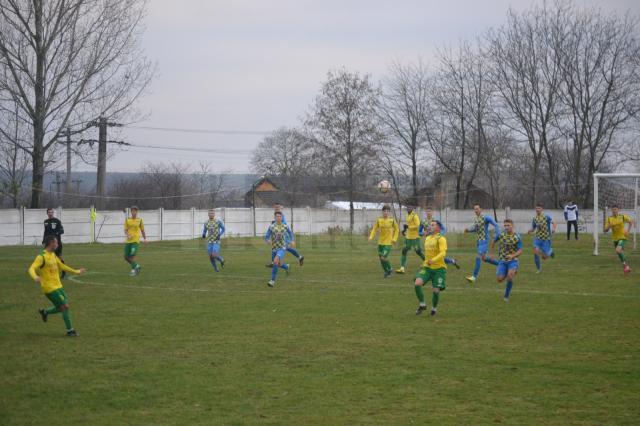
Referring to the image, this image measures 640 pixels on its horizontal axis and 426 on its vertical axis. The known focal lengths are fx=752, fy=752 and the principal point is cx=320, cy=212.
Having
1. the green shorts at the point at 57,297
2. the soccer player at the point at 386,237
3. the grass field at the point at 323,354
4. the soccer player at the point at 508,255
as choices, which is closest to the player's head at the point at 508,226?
the soccer player at the point at 508,255

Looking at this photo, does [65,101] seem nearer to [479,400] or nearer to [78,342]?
[78,342]

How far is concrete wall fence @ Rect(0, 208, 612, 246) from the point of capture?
42656 millimetres

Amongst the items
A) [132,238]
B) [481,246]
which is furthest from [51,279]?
[481,246]

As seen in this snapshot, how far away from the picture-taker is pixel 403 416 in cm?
810

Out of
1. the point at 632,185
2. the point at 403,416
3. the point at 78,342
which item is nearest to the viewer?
the point at 403,416

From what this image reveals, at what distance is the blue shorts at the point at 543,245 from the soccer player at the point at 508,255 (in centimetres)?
722

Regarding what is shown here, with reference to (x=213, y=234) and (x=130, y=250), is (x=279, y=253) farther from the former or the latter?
(x=130, y=250)

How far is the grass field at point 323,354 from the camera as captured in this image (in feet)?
27.5

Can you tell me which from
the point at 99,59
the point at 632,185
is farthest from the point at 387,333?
the point at 99,59

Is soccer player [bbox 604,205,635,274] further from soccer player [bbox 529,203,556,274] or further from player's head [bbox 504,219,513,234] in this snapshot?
player's head [bbox 504,219,513,234]

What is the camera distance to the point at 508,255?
17406 mm

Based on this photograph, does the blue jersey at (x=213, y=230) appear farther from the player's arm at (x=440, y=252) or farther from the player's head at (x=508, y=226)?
the player's arm at (x=440, y=252)

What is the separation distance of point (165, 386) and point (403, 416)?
3.16 meters

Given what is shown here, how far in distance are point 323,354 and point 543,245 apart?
1501cm
